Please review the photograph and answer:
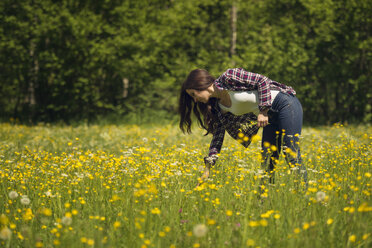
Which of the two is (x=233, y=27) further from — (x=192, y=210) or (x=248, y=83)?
(x=192, y=210)

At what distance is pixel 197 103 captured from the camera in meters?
3.43

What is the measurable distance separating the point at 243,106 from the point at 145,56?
11.5 metres

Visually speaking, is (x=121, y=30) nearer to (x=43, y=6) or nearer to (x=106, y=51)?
(x=106, y=51)

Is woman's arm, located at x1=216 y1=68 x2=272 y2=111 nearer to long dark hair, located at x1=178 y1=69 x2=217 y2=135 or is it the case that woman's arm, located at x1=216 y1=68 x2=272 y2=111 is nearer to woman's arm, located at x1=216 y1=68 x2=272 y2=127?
woman's arm, located at x1=216 y1=68 x2=272 y2=127

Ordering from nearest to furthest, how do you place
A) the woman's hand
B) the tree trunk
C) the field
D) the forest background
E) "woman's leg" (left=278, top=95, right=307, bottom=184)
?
the field → the woman's hand → "woman's leg" (left=278, top=95, right=307, bottom=184) → the forest background → the tree trunk

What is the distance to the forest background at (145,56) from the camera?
13.2 meters

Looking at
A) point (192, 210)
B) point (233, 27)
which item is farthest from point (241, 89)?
point (233, 27)

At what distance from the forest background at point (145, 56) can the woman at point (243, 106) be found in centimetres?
956

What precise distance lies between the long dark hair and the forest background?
377 inches

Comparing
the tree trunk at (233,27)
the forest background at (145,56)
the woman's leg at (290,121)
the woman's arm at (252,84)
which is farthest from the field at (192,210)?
the tree trunk at (233,27)

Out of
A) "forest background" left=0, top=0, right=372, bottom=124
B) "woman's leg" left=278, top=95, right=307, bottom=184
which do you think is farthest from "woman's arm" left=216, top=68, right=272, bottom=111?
"forest background" left=0, top=0, right=372, bottom=124

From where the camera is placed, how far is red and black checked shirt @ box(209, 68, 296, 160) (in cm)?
Result: 308

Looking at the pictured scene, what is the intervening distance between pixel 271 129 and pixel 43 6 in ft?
39.5

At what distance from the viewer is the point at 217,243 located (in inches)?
86.4
